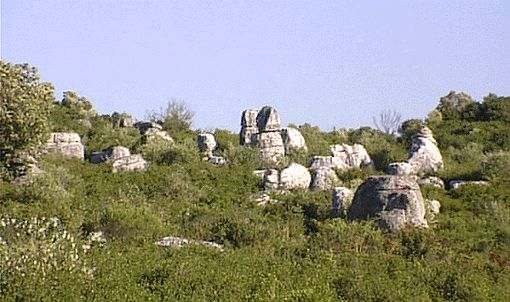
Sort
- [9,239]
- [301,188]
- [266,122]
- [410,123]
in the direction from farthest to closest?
1. [410,123]
2. [266,122]
3. [301,188]
4. [9,239]

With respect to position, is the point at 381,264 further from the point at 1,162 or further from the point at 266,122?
the point at 266,122

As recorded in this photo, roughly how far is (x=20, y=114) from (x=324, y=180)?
11639 mm

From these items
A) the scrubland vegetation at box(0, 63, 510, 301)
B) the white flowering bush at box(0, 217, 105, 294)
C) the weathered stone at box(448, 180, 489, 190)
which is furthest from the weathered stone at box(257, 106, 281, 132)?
the white flowering bush at box(0, 217, 105, 294)

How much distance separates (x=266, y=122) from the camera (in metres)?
38.7

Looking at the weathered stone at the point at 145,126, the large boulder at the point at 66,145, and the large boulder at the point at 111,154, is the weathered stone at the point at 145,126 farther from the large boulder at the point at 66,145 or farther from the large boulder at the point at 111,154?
the large boulder at the point at 111,154

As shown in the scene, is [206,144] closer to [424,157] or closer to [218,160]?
[218,160]

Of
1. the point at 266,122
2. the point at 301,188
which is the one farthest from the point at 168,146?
the point at 301,188

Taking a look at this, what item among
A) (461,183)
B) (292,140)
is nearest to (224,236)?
(461,183)

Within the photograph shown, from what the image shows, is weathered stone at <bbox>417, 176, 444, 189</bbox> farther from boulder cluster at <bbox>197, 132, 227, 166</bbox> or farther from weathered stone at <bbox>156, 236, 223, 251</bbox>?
weathered stone at <bbox>156, 236, 223, 251</bbox>

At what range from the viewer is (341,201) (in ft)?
82.9

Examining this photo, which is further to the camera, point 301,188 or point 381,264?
point 301,188

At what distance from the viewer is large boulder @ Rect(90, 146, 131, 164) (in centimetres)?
3541

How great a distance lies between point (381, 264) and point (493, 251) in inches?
178

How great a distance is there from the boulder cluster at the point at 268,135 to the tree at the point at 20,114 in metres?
12.0
